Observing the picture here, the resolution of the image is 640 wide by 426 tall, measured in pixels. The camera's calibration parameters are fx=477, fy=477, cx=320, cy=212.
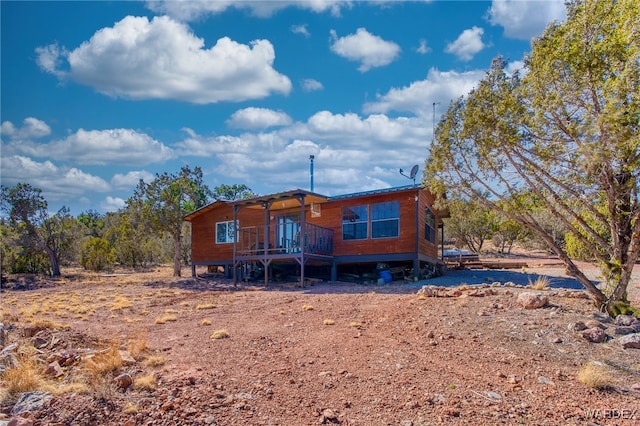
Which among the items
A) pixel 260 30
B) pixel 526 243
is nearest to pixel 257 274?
pixel 260 30

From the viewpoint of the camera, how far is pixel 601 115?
6.43 m

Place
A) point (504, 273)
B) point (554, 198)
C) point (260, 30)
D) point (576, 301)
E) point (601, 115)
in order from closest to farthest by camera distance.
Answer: point (601, 115), point (554, 198), point (576, 301), point (260, 30), point (504, 273)

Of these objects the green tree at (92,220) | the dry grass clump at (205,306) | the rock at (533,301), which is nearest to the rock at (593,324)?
the rock at (533,301)

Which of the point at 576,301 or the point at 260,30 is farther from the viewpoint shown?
the point at 260,30

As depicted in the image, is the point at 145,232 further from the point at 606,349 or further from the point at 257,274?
the point at 606,349

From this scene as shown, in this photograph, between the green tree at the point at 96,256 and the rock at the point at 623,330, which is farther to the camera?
the green tree at the point at 96,256

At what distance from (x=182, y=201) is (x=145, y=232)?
2504mm

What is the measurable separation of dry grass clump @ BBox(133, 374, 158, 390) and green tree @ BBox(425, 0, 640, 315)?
21.2ft

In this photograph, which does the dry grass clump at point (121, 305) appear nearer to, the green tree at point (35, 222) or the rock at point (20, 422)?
the rock at point (20, 422)

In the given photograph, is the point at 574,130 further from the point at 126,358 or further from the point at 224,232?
the point at 224,232

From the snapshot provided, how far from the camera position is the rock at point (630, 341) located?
6.48 metres

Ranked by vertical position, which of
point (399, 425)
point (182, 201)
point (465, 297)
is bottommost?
point (399, 425)

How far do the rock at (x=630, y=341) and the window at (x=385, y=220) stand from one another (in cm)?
1043

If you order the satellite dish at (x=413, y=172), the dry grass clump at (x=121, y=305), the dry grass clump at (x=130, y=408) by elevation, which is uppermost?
the satellite dish at (x=413, y=172)
